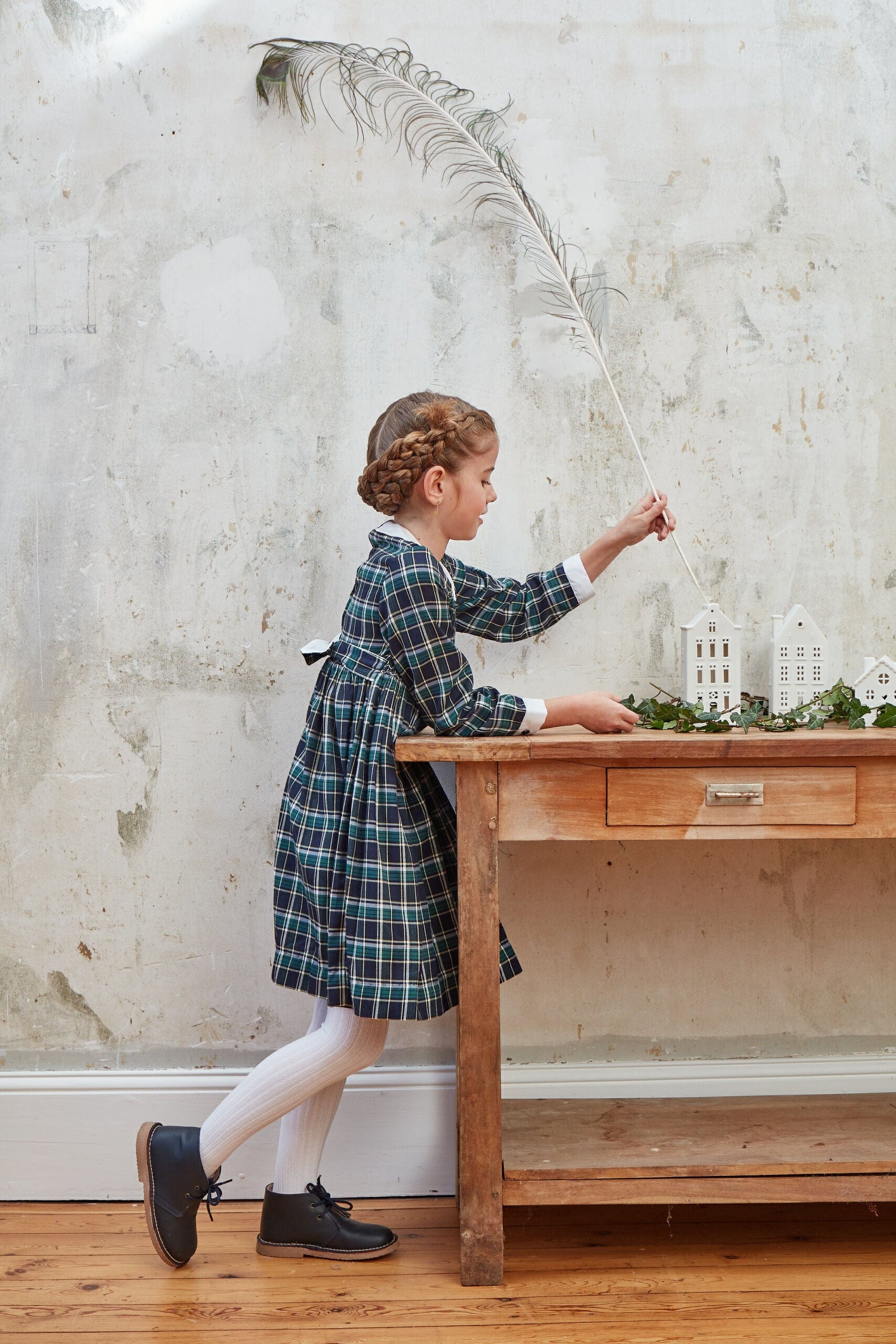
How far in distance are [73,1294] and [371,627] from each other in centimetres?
119

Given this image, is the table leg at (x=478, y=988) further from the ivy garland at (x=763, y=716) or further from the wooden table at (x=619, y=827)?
the ivy garland at (x=763, y=716)

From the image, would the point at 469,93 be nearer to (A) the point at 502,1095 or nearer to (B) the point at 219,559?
(B) the point at 219,559

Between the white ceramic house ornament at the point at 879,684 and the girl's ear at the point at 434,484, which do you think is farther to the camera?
the white ceramic house ornament at the point at 879,684

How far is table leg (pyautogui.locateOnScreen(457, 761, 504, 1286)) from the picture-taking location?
1717mm

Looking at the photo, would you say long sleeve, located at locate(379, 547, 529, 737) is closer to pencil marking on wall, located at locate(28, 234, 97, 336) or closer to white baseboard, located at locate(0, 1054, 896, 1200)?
white baseboard, located at locate(0, 1054, 896, 1200)

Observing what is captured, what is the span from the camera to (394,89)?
2.15 meters

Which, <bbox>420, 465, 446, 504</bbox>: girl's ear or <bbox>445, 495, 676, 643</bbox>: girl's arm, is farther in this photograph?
<bbox>445, 495, 676, 643</bbox>: girl's arm

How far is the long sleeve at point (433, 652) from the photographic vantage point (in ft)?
5.70

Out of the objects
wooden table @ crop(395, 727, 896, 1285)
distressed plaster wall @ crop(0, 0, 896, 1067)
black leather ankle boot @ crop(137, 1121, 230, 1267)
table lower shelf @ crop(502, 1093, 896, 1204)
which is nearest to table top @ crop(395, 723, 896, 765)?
wooden table @ crop(395, 727, 896, 1285)

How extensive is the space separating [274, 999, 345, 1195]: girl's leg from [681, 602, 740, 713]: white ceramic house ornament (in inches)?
36.3

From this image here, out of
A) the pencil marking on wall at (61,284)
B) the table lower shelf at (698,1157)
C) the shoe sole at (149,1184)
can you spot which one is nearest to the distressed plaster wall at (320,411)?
the pencil marking on wall at (61,284)

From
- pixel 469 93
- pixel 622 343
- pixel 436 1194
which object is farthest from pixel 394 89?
pixel 436 1194

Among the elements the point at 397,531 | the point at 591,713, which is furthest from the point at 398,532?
the point at 591,713

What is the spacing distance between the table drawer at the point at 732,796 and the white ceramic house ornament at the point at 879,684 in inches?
13.3
